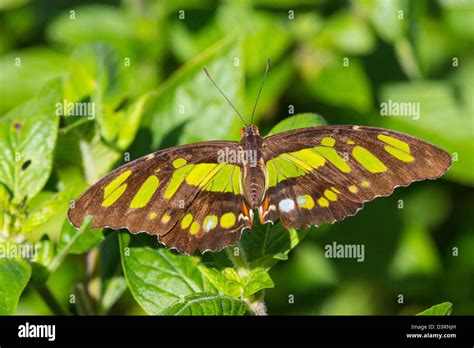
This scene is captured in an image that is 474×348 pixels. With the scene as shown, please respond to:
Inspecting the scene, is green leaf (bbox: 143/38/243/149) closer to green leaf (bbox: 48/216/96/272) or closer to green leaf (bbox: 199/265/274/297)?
green leaf (bbox: 48/216/96/272)

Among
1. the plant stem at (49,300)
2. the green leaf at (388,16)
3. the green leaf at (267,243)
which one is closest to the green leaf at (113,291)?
the plant stem at (49,300)

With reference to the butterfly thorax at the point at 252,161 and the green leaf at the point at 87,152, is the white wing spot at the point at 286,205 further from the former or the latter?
the green leaf at the point at 87,152

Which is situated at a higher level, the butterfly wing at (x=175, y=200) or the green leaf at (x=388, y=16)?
the green leaf at (x=388, y=16)

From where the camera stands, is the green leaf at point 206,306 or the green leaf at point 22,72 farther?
the green leaf at point 22,72

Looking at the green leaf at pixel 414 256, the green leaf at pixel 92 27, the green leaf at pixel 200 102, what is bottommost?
the green leaf at pixel 414 256

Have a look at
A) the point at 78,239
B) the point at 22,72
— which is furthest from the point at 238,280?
the point at 22,72
